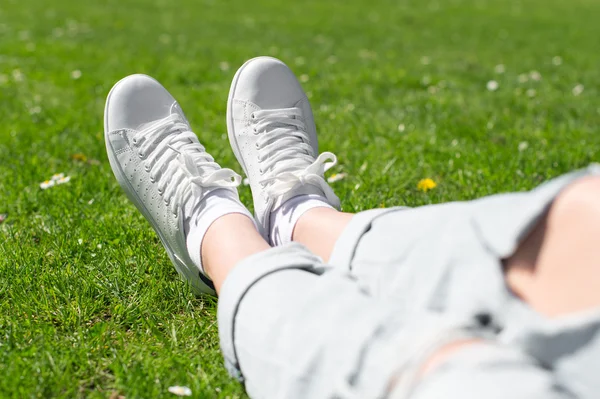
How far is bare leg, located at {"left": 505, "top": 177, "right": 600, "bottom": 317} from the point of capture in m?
0.95

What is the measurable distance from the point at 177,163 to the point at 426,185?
45.4 inches

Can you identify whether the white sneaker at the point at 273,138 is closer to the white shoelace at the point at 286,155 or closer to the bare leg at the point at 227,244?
the white shoelace at the point at 286,155

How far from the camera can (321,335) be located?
3.71 ft

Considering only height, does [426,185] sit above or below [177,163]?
below

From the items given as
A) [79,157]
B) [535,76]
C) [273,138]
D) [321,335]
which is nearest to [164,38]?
[535,76]

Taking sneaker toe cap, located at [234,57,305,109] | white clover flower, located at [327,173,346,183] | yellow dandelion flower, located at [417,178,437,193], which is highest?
sneaker toe cap, located at [234,57,305,109]

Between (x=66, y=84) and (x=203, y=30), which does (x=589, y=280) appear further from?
(x=203, y=30)

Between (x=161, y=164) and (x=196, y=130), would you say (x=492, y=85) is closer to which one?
(x=196, y=130)

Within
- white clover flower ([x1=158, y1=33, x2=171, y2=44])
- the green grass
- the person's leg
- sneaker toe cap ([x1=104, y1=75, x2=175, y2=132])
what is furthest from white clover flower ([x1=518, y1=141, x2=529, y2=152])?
white clover flower ([x1=158, y1=33, x2=171, y2=44])

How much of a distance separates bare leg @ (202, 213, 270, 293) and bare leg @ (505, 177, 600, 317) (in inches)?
26.3

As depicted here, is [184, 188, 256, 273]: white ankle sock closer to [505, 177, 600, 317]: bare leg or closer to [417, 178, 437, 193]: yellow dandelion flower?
[505, 177, 600, 317]: bare leg

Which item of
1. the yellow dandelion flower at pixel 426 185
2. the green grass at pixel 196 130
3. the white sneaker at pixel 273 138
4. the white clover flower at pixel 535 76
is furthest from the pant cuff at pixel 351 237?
the white clover flower at pixel 535 76

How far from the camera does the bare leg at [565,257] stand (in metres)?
0.95

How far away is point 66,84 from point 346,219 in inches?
146
